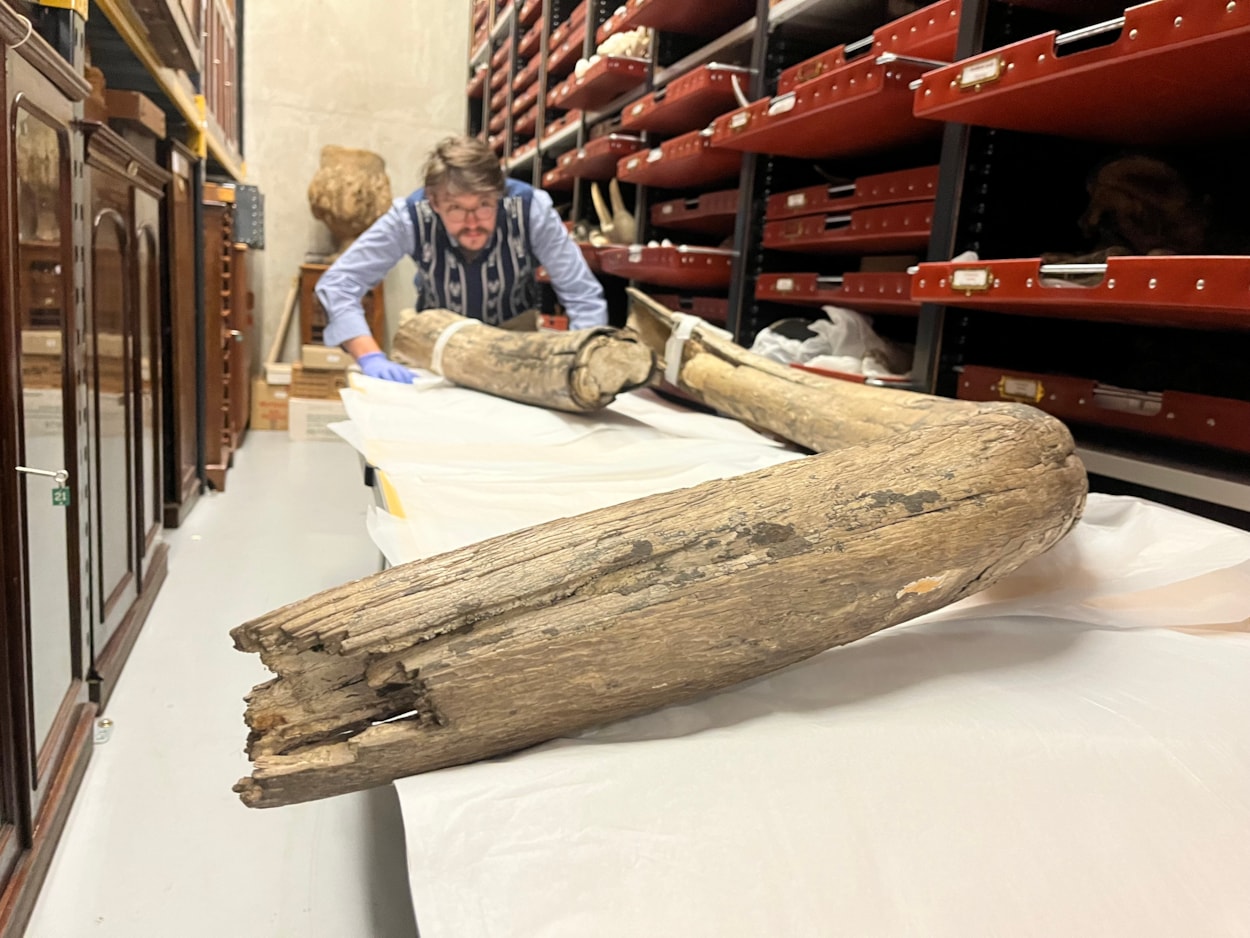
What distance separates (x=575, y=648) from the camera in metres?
0.79

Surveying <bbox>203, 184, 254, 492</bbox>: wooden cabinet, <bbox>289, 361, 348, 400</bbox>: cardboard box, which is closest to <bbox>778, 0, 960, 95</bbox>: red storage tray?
<bbox>203, 184, 254, 492</bbox>: wooden cabinet

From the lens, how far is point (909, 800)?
0.74 meters

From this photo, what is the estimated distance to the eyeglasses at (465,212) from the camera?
9.54 feet

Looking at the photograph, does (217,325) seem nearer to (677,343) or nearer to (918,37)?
(677,343)

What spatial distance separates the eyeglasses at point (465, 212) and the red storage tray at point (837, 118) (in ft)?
2.51

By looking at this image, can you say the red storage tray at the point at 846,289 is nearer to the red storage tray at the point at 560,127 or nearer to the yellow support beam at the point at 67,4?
the yellow support beam at the point at 67,4

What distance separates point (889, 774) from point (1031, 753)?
137 mm

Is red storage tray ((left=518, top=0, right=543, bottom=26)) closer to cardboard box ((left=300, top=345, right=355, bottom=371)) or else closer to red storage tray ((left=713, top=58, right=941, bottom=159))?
cardboard box ((left=300, top=345, right=355, bottom=371))

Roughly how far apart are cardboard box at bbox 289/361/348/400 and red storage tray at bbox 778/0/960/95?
3771 mm

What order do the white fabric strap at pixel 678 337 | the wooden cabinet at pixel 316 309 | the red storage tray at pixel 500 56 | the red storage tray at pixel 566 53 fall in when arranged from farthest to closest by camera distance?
the red storage tray at pixel 500 56, the wooden cabinet at pixel 316 309, the red storage tray at pixel 566 53, the white fabric strap at pixel 678 337

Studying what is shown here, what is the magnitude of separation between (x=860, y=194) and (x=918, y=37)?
16.4 inches

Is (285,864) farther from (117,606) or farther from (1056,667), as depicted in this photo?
(1056,667)

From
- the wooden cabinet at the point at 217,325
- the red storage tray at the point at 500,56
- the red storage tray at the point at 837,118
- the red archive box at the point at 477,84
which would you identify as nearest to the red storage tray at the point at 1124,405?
the red storage tray at the point at 837,118

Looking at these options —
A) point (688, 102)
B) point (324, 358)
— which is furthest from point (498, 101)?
point (688, 102)
